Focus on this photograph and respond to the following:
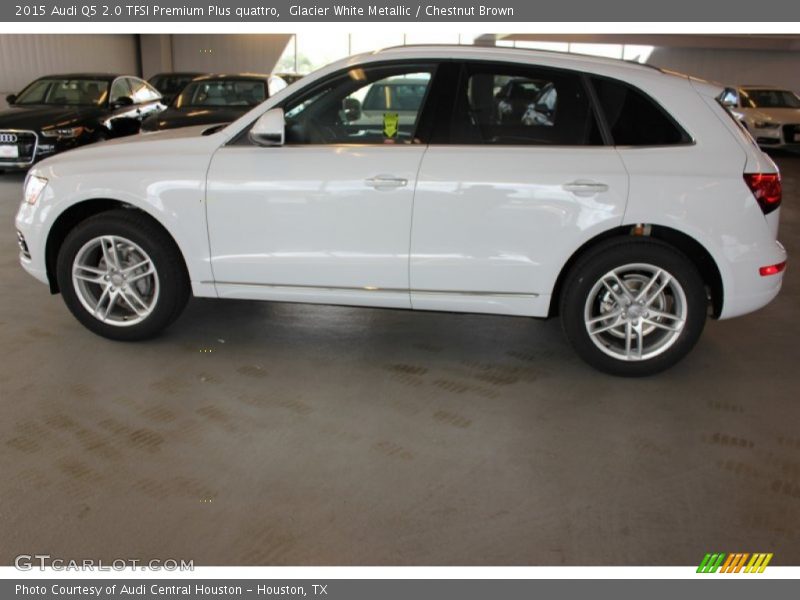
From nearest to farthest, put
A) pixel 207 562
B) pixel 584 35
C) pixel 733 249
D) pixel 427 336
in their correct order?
pixel 207 562
pixel 733 249
pixel 427 336
pixel 584 35

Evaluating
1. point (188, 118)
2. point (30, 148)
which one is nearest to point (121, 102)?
point (30, 148)

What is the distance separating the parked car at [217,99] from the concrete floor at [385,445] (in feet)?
16.5

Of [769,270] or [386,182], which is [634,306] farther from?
[386,182]

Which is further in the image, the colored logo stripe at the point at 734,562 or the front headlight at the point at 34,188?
the front headlight at the point at 34,188

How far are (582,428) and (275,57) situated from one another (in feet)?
81.9

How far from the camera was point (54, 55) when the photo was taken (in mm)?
18734

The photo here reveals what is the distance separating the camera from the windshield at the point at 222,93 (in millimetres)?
9703

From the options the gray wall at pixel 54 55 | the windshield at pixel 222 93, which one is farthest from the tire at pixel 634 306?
the gray wall at pixel 54 55

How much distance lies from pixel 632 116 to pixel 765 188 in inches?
29.3

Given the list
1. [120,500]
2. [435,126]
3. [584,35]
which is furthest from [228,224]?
[584,35]

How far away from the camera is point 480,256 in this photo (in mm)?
3689

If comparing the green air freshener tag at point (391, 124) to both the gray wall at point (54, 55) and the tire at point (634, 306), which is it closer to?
the tire at point (634, 306)

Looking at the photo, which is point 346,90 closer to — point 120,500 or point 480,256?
point 480,256

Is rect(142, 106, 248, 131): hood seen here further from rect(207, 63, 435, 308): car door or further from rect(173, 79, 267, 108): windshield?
rect(207, 63, 435, 308): car door
